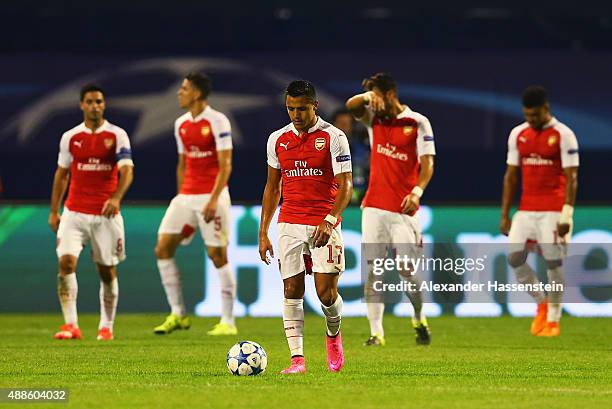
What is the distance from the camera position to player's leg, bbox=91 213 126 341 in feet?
43.1

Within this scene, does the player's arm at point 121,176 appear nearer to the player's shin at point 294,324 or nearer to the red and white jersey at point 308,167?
the red and white jersey at point 308,167

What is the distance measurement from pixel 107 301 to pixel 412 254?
9.64 ft

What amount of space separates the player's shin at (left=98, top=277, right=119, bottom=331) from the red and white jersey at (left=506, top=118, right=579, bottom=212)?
4.16 metres

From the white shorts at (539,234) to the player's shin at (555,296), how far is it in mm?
207

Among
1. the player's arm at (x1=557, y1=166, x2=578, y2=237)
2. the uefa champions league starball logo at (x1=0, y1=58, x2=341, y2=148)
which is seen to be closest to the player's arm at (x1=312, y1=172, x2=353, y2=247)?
the player's arm at (x1=557, y1=166, x2=578, y2=237)

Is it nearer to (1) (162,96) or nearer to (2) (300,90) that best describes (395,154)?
(2) (300,90)

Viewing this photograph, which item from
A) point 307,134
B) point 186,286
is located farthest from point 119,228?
point 307,134

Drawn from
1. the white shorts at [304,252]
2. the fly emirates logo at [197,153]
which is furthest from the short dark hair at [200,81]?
the white shorts at [304,252]

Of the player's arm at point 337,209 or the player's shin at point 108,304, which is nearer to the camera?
the player's arm at point 337,209

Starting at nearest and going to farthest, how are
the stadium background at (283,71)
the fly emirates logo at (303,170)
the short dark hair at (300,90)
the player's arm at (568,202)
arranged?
the short dark hair at (300,90) → the fly emirates logo at (303,170) → the player's arm at (568,202) → the stadium background at (283,71)

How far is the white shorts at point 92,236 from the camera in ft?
43.0

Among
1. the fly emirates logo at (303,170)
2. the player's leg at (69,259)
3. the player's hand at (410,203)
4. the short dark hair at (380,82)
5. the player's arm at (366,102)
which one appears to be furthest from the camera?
the player's leg at (69,259)

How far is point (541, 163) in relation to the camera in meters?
13.9

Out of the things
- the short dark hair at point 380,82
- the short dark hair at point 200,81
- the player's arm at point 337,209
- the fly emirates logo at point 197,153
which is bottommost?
the player's arm at point 337,209
